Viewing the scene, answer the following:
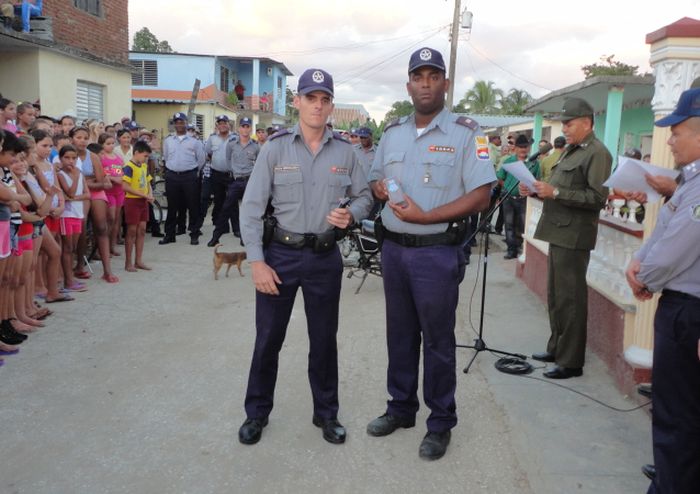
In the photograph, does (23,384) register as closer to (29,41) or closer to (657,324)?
(657,324)

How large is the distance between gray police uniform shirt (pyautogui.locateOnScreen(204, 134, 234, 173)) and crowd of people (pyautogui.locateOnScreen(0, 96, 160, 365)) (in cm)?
167

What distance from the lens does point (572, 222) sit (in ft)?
14.0

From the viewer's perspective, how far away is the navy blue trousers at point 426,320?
323 centimetres

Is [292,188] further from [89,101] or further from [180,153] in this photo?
[89,101]

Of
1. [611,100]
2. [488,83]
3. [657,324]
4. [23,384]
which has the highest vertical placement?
[488,83]

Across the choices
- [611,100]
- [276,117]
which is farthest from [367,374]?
[276,117]

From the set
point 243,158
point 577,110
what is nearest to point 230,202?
point 243,158

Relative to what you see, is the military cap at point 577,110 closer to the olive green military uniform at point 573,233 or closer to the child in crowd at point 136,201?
the olive green military uniform at point 573,233

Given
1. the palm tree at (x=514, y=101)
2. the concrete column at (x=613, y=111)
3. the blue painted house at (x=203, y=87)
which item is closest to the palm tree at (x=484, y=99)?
the palm tree at (x=514, y=101)

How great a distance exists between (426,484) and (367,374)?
60.2 inches

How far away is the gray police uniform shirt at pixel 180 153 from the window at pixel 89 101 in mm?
4927

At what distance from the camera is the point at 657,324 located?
2.52 meters

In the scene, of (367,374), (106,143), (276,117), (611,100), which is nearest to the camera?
(367,374)

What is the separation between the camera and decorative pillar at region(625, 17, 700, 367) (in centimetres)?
377
